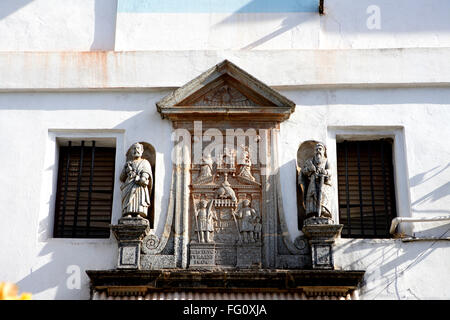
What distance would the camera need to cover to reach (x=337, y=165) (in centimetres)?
1016

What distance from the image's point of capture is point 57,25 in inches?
427

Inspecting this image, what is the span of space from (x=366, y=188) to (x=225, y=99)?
7.82ft

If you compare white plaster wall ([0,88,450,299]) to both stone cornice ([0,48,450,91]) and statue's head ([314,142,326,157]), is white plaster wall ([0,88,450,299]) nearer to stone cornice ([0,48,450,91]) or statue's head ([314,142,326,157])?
stone cornice ([0,48,450,91])

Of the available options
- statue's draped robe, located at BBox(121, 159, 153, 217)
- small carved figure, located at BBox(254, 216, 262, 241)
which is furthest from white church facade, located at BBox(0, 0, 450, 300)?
statue's draped robe, located at BBox(121, 159, 153, 217)

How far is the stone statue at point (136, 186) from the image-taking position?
30.9ft

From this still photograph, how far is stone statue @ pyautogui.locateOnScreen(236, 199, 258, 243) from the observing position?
9.43 m

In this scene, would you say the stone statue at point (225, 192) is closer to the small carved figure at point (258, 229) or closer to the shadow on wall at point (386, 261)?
the small carved figure at point (258, 229)

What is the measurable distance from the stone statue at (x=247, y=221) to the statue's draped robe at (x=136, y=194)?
127 centimetres

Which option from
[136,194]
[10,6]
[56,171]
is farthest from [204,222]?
[10,6]

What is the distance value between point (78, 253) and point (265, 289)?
8.39 feet

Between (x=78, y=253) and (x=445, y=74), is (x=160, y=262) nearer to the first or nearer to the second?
(x=78, y=253)

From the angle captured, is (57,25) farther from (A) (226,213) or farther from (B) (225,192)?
(A) (226,213)

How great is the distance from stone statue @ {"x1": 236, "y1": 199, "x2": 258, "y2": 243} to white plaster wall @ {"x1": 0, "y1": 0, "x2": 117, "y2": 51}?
3.30 metres

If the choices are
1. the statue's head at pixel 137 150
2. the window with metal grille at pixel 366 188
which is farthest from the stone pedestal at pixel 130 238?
the window with metal grille at pixel 366 188
